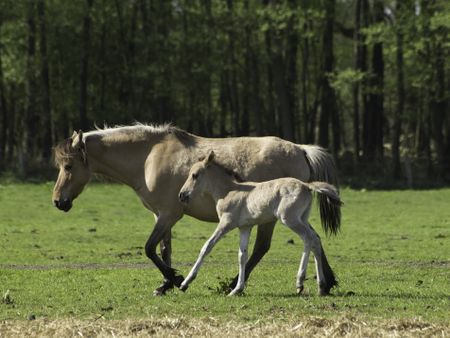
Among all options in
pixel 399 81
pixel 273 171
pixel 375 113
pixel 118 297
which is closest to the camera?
pixel 118 297

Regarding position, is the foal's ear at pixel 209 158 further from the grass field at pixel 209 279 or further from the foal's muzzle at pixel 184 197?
the grass field at pixel 209 279

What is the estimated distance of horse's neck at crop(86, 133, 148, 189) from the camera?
50.0 ft

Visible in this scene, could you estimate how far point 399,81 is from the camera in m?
47.3

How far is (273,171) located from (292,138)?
33.9 metres

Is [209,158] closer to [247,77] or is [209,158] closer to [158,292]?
[158,292]

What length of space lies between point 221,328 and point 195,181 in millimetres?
3834

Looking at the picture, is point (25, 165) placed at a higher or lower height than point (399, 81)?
lower

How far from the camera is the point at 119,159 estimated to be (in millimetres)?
15320

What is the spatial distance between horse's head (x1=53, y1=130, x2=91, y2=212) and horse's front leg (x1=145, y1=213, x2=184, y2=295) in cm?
159

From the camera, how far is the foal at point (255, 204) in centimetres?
1333

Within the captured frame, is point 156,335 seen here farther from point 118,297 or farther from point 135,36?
point 135,36

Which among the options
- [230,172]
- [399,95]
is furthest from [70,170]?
[399,95]

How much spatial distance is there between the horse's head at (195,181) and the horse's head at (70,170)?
2.02m

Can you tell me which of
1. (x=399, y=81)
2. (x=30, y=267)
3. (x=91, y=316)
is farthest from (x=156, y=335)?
(x=399, y=81)
